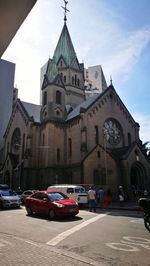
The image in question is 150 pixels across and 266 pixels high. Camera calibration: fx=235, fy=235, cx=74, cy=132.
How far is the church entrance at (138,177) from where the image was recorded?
111 ft

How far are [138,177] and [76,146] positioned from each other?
10261 mm

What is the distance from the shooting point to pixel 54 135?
37938 millimetres

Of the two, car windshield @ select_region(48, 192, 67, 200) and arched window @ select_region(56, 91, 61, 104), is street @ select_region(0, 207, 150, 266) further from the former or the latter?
arched window @ select_region(56, 91, 61, 104)

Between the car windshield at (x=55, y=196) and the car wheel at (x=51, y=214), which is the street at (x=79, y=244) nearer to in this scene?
the car wheel at (x=51, y=214)

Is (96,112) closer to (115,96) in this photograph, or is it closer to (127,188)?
(115,96)

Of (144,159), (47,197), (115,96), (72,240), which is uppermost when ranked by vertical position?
(115,96)

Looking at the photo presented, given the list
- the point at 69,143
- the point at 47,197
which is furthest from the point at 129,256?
the point at 69,143

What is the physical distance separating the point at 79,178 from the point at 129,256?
26212mm

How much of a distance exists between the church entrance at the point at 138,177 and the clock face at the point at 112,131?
20.7 feet

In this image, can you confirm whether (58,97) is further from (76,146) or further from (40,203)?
(40,203)

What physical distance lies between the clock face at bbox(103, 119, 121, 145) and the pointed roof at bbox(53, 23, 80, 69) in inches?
721

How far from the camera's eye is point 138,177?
3434cm

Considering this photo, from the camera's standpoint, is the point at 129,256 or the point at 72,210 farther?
the point at 72,210

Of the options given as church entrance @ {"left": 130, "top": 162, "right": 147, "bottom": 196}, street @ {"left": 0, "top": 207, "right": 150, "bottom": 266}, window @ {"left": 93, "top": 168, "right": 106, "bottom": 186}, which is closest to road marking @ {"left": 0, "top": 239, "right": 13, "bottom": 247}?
street @ {"left": 0, "top": 207, "right": 150, "bottom": 266}
